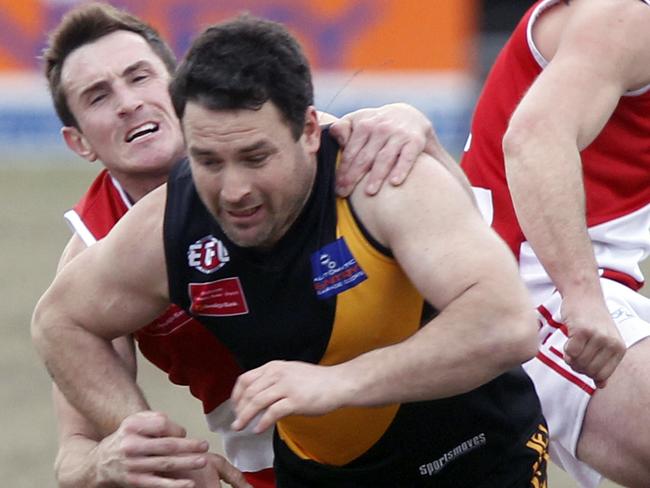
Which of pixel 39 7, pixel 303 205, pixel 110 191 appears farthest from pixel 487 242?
pixel 39 7

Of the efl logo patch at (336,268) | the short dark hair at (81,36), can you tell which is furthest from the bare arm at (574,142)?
the short dark hair at (81,36)

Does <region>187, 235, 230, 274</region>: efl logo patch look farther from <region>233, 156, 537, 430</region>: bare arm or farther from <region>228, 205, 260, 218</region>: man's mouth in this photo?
<region>233, 156, 537, 430</region>: bare arm

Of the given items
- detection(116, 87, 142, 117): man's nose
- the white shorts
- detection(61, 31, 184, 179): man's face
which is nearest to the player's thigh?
the white shorts

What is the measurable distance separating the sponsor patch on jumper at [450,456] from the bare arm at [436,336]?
1.73 feet

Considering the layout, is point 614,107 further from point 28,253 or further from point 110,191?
point 28,253

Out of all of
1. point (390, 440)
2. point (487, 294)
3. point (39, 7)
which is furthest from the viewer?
point (39, 7)

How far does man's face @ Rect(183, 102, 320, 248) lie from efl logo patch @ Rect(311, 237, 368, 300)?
125 millimetres

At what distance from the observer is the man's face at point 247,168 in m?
3.41

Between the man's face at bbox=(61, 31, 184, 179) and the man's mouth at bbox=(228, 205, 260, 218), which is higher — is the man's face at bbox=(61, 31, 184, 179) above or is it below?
above

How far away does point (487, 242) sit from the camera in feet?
11.1

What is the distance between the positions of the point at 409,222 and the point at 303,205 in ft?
0.99

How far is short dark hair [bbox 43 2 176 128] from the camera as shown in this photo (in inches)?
185

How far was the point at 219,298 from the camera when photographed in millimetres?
3717

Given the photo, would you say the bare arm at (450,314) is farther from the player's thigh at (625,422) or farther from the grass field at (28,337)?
the grass field at (28,337)
